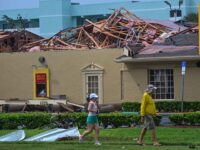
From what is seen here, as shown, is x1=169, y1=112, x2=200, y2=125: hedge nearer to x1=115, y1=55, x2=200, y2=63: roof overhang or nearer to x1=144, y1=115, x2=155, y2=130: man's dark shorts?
x1=144, y1=115, x2=155, y2=130: man's dark shorts

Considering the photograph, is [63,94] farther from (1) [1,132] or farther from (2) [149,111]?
(2) [149,111]

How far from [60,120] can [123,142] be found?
5.11 meters

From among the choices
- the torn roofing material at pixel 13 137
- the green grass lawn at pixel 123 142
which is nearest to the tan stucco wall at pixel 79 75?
the green grass lawn at pixel 123 142

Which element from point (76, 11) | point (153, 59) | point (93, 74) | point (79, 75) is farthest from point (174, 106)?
point (76, 11)

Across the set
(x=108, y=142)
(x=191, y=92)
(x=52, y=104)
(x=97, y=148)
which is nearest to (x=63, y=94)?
(x=52, y=104)

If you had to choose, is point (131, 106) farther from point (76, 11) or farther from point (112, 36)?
point (76, 11)

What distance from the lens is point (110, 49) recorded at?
115 feet

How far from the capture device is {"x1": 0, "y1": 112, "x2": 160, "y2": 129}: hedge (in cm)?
2384

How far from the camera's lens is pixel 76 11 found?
108m

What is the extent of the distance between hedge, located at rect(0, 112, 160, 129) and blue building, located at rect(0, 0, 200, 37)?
228 ft

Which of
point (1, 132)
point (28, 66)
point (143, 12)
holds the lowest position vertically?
point (1, 132)

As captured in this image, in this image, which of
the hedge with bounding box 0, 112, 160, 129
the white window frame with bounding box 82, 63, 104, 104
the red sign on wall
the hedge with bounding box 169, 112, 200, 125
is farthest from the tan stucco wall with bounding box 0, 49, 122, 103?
the hedge with bounding box 169, 112, 200, 125

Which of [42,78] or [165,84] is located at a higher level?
[42,78]

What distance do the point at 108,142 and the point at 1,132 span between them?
5.58 metres
